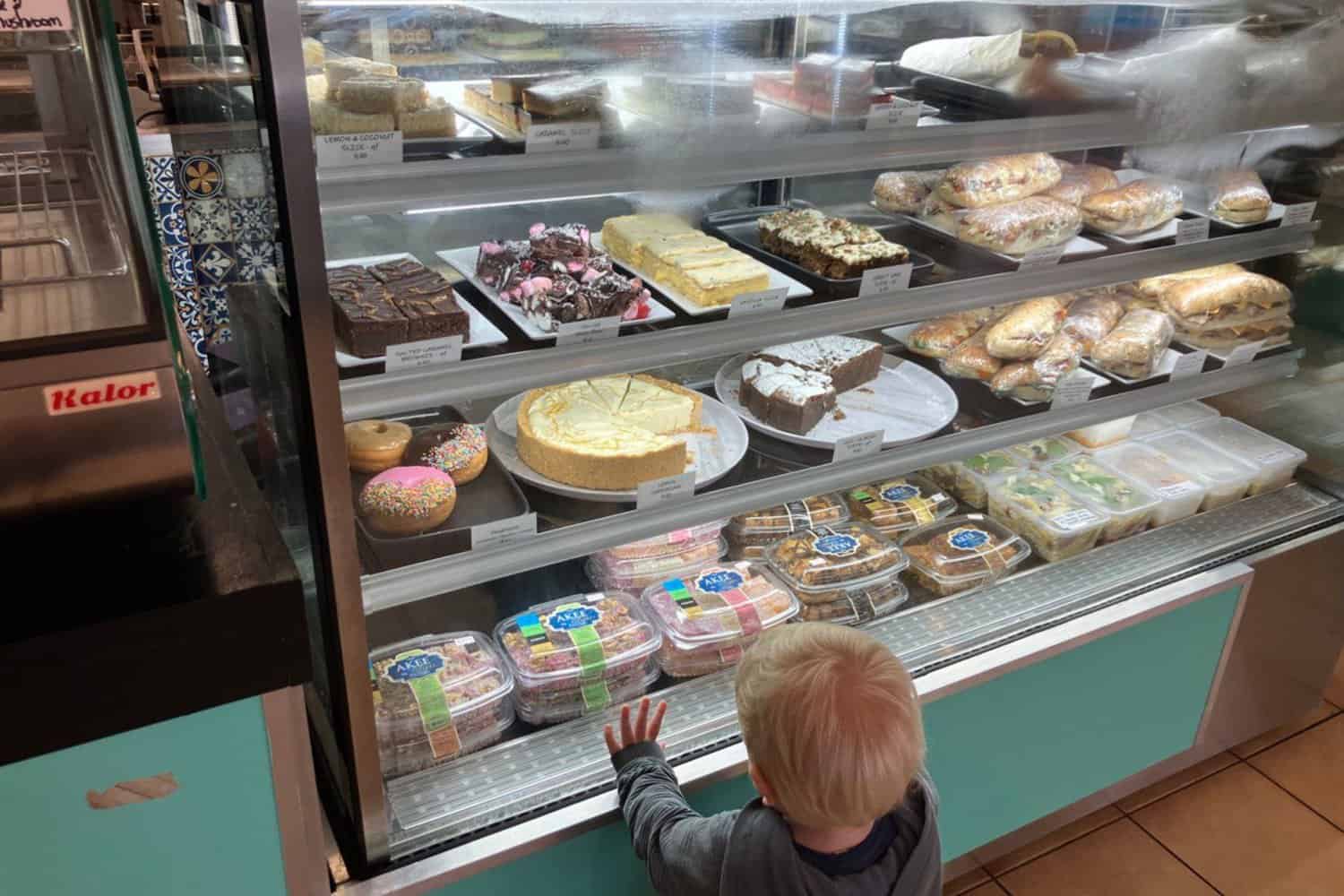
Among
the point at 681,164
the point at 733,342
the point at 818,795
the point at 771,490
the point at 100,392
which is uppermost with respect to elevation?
the point at 681,164

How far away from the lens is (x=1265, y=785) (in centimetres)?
286

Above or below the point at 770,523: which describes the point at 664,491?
above

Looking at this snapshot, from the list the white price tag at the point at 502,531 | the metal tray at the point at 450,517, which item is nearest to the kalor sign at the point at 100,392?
the metal tray at the point at 450,517

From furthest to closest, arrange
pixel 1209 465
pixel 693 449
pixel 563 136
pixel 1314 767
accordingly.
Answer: pixel 1314 767, pixel 1209 465, pixel 693 449, pixel 563 136

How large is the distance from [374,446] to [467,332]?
31 centimetres

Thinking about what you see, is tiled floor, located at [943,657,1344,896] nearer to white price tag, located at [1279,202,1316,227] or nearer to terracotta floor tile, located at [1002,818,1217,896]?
terracotta floor tile, located at [1002,818,1217,896]

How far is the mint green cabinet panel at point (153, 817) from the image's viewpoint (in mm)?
1226

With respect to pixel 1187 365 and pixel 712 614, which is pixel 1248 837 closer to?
pixel 1187 365

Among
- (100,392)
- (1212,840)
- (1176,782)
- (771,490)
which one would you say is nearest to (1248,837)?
(1212,840)

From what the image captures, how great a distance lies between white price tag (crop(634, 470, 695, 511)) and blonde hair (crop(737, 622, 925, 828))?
0.43 metres

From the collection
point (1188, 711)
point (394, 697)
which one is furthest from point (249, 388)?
point (1188, 711)

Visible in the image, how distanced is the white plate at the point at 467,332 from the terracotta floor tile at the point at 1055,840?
1.78 m

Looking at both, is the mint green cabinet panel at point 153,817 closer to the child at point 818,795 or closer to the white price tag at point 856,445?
the child at point 818,795

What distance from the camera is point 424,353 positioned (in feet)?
5.03
